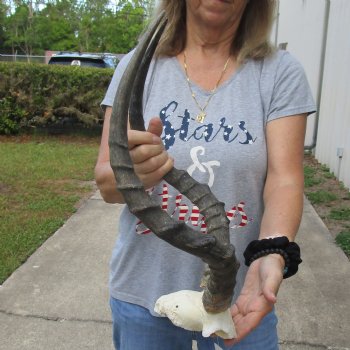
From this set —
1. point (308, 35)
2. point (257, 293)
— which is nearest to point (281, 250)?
point (257, 293)

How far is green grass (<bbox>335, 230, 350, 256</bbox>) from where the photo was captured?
4.84 metres

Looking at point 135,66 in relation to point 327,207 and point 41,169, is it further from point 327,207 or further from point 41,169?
point 41,169

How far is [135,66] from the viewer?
3.70 feet

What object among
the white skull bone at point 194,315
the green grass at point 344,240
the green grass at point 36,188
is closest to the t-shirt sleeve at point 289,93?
the white skull bone at point 194,315

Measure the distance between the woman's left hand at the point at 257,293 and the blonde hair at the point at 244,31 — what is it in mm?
708

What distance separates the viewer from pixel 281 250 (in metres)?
1.48

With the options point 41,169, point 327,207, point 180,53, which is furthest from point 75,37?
point 180,53

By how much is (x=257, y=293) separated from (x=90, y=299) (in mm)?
2741

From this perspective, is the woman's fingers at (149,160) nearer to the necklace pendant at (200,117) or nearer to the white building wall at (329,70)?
the necklace pendant at (200,117)

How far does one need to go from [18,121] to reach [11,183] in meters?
3.99

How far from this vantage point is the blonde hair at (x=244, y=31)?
176 cm

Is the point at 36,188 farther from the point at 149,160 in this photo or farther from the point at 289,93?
the point at 149,160

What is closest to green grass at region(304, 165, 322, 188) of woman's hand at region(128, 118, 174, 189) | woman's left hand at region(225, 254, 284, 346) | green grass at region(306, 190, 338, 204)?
green grass at region(306, 190, 338, 204)

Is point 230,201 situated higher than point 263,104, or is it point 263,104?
point 263,104
